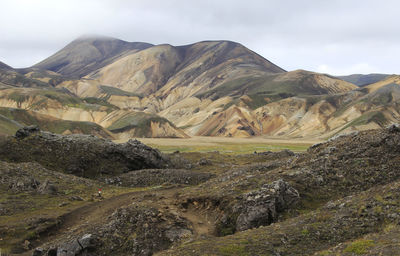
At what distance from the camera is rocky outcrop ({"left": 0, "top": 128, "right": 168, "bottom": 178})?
3744 cm

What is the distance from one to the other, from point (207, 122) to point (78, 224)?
170361mm

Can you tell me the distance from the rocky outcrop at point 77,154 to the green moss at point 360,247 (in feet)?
105

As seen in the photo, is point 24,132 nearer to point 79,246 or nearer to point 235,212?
point 79,246


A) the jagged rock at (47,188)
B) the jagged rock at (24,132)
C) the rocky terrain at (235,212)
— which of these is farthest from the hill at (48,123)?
the jagged rock at (47,188)

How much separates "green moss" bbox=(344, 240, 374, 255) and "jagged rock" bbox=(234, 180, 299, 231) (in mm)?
5983

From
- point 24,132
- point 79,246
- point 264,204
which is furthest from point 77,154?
point 264,204

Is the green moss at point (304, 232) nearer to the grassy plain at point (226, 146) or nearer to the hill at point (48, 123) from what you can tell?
the grassy plain at point (226, 146)

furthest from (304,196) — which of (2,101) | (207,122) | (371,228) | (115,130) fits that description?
(2,101)

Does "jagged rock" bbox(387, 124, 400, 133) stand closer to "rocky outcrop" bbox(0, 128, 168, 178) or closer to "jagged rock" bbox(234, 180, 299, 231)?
"jagged rock" bbox(234, 180, 299, 231)

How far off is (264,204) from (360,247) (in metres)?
7.02

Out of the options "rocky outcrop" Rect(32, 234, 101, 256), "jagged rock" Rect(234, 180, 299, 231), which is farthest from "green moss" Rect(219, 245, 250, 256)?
"rocky outcrop" Rect(32, 234, 101, 256)

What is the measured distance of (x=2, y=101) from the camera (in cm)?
16662

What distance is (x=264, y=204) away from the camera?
1919 cm

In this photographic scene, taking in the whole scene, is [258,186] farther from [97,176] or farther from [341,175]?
[97,176]
